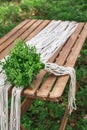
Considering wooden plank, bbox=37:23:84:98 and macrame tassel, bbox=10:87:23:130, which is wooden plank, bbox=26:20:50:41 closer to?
wooden plank, bbox=37:23:84:98

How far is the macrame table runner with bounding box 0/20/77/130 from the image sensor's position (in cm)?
281

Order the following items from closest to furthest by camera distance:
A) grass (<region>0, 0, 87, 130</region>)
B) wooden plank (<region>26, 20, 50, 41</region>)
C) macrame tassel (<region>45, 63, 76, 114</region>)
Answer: macrame tassel (<region>45, 63, 76, 114</region>), grass (<region>0, 0, 87, 130</region>), wooden plank (<region>26, 20, 50, 41</region>)

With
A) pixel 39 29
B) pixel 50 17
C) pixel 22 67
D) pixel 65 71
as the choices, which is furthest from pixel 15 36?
pixel 50 17

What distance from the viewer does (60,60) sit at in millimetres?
3451

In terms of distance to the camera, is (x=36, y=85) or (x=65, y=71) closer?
(x=36, y=85)

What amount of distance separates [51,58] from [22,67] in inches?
29.3

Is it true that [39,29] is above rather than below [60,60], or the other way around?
above

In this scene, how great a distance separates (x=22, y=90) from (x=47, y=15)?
4.34 m

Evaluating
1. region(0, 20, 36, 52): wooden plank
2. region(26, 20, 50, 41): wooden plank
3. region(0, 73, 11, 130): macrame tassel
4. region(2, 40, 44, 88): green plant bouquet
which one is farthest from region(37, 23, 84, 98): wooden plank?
region(0, 20, 36, 52): wooden plank

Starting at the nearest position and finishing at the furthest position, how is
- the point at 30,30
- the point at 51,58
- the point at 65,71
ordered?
the point at 65,71 → the point at 51,58 → the point at 30,30

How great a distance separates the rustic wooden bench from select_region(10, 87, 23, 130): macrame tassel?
0.19ft

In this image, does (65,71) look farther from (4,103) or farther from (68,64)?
(4,103)

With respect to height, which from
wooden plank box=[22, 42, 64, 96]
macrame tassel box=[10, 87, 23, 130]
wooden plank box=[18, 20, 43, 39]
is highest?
wooden plank box=[18, 20, 43, 39]

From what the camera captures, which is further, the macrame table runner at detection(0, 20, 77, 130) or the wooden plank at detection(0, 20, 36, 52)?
the wooden plank at detection(0, 20, 36, 52)
